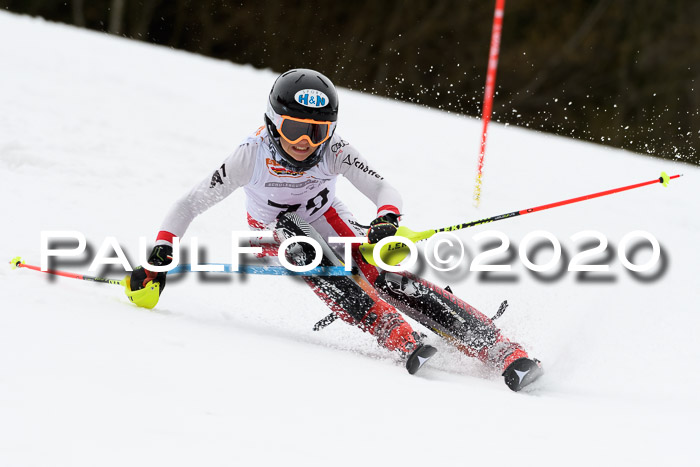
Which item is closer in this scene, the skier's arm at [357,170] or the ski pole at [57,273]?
the ski pole at [57,273]

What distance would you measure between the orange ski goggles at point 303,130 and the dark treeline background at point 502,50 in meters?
16.0

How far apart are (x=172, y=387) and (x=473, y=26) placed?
18.3 m

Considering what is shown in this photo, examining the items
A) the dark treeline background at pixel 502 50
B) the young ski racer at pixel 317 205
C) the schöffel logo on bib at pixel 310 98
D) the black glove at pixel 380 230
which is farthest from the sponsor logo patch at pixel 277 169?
the dark treeline background at pixel 502 50

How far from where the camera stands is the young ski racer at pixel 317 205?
3.02 m

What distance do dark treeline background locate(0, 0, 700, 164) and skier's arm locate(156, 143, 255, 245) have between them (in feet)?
52.4

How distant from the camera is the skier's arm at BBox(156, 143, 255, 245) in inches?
126

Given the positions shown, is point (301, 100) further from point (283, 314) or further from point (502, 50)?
point (502, 50)

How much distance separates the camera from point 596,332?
12.6ft

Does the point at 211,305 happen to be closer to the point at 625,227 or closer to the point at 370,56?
the point at 625,227

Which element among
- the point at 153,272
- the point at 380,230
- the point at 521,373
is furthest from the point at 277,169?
the point at 521,373

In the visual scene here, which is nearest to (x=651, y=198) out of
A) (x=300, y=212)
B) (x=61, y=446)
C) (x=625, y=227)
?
(x=625, y=227)

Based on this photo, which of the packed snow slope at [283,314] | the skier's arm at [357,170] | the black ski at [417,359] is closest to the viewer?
the packed snow slope at [283,314]

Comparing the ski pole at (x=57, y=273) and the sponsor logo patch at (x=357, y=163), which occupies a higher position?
the sponsor logo patch at (x=357, y=163)

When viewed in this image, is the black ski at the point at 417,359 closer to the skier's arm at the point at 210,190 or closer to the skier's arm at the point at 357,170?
the skier's arm at the point at 357,170
